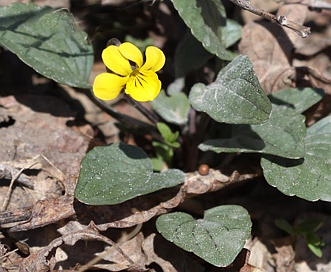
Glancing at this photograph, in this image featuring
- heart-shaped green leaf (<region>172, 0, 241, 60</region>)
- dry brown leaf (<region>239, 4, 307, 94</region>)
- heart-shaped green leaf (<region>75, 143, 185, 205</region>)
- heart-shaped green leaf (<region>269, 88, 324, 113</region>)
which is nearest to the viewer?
heart-shaped green leaf (<region>75, 143, 185, 205</region>)

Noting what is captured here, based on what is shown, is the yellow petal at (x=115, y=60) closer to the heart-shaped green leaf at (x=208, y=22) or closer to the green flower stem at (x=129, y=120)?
the heart-shaped green leaf at (x=208, y=22)

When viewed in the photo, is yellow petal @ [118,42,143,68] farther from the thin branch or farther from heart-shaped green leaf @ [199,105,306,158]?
the thin branch

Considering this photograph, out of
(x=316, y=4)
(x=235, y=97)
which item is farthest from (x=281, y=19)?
(x=316, y=4)

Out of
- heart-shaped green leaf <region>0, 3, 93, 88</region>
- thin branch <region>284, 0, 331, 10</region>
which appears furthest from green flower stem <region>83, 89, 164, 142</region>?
thin branch <region>284, 0, 331, 10</region>

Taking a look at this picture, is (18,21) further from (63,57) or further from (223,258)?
(223,258)

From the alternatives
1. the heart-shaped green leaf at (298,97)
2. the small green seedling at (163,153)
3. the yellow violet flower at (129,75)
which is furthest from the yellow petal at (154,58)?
the heart-shaped green leaf at (298,97)

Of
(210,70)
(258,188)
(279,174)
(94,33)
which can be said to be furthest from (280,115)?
(94,33)

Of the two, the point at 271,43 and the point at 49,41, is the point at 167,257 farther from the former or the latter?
the point at 271,43
